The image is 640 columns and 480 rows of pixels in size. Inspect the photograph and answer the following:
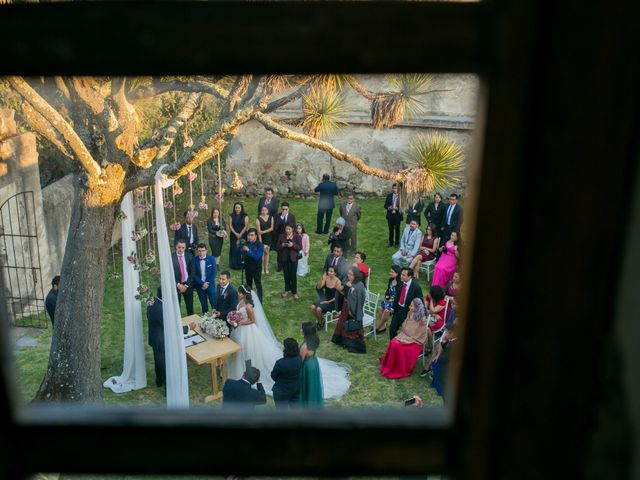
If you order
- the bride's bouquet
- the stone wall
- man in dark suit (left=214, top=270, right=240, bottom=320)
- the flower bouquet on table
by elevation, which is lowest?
the bride's bouquet

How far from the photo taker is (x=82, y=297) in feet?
19.9

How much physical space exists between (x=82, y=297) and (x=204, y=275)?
242 centimetres

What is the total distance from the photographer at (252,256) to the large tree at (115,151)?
263 cm

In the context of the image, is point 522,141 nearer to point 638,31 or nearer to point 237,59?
point 638,31

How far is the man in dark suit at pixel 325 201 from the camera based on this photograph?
1104 centimetres

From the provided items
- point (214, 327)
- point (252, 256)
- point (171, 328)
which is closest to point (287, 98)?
point (171, 328)

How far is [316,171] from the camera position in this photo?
1354cm

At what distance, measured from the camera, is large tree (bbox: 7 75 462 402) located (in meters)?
5.74

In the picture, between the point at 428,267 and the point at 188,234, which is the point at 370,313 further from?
the point at 188,234

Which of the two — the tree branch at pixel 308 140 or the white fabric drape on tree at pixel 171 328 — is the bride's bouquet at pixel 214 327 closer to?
the white fabric drape on tree at pixel 171 328

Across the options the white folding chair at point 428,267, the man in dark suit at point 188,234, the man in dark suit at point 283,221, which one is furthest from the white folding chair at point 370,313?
the man in dark suit at point 188,234

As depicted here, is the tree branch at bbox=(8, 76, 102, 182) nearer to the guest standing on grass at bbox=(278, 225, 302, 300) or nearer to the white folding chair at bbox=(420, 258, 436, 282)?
the guest standing on grass at bbox=(278, 225, 302, 300)

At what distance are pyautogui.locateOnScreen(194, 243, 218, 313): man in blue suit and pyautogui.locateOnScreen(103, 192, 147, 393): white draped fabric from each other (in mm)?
1183

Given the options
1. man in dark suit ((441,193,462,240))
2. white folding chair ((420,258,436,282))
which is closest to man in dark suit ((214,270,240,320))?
white folding chair ((420,258,436,282))
